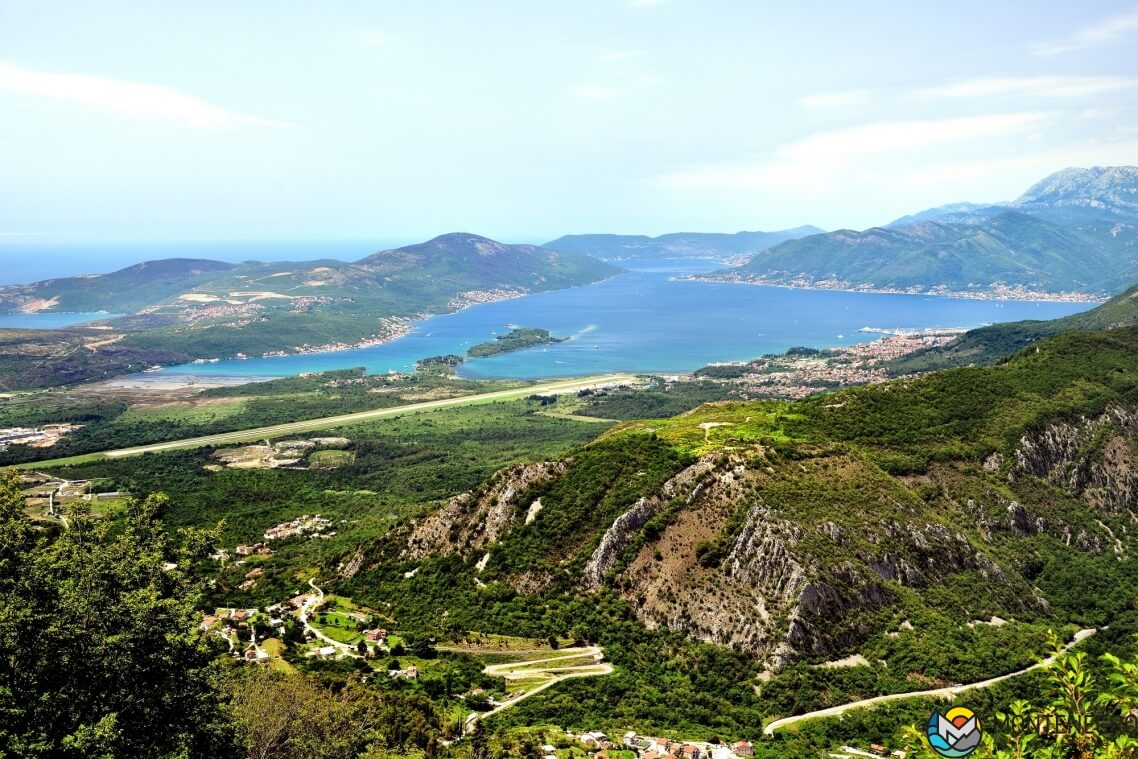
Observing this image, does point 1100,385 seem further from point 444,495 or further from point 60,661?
point 60,661

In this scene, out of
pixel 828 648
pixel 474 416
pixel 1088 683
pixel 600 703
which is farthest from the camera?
pixel 474 416

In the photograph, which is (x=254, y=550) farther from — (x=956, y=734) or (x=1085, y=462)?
(x=1085, y=462)

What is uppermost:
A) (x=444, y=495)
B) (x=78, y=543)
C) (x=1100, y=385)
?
(x=78, y=543)

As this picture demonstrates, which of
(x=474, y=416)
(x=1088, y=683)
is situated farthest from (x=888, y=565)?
(x=474, y=416)

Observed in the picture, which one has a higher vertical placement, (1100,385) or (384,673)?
(1100,385)

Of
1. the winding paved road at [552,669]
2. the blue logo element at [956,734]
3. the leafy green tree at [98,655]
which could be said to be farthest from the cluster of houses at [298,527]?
the blue logo element at [956,734]

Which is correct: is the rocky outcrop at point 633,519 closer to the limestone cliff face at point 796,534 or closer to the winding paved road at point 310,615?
the limestone cliff face at point 796,534

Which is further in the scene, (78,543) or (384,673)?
(384,673)

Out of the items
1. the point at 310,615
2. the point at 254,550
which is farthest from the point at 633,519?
the point at 254,550
